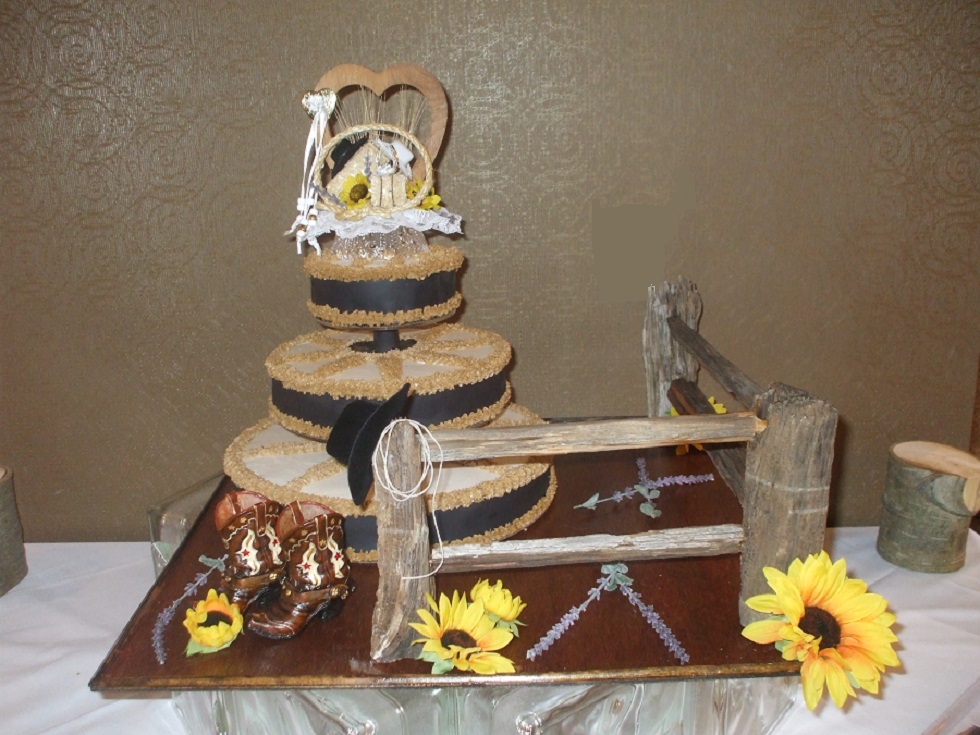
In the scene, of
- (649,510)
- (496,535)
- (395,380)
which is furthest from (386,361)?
(649,510)

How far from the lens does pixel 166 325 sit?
5.72 ft

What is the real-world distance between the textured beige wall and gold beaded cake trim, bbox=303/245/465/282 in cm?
41

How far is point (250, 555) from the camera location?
1139 mm

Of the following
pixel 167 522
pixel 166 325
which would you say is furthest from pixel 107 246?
pixel 167 522

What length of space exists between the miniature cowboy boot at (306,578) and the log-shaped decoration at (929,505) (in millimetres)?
1043

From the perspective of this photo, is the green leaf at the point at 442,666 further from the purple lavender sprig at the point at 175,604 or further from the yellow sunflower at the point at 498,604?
the purple lavender sprig at the point at 175,604

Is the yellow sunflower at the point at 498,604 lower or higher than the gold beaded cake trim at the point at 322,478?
lower

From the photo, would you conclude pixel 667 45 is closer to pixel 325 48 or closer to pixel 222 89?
pixel 325 48

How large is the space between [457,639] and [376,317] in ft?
1.58

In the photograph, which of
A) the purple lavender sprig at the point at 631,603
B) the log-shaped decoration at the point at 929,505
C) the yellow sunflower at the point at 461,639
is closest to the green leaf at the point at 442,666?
the yellow sunflower at the point at 461,639

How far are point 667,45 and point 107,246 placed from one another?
47.1 inches

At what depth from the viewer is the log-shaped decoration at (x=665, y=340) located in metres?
1.68

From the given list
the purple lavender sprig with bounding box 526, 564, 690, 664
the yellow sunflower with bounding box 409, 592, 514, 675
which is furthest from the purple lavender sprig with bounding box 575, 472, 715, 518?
the yellow sunflower with bounding box 409, 592, 514, 675

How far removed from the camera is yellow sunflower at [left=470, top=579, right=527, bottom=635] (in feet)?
3.61
